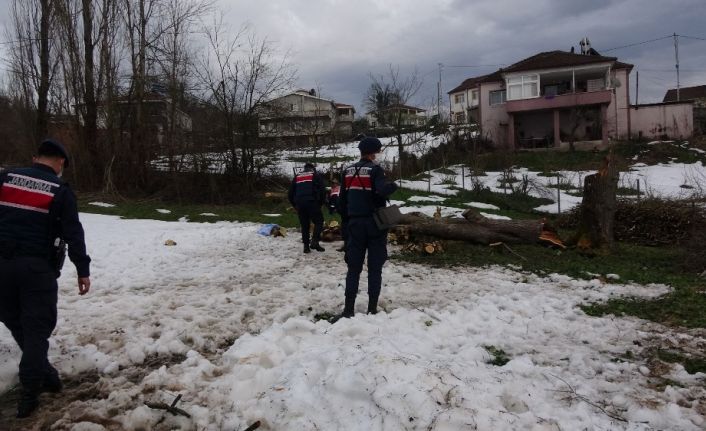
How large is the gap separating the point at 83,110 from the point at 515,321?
2332 centimetres

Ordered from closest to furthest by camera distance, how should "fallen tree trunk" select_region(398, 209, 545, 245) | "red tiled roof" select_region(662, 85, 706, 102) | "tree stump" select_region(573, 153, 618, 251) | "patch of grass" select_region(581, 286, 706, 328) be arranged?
1. "patch of grass" select_region(581, 286, 706, 328)
2. "tree stump" select_region(573, 153, 618, 251)
3. "fallen tree trunk" select_region(398, 209, 545, 245)
4. "red tiled roof" select_region(662, 85, 706, 102)

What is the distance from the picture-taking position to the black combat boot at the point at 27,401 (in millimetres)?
3406

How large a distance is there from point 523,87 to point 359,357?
38.6 m

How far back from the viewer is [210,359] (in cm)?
436

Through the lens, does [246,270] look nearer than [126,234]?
Yes

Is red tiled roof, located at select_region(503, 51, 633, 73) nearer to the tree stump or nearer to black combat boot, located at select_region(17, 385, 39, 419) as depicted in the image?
the tree stump

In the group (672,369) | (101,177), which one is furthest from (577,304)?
(101,177)

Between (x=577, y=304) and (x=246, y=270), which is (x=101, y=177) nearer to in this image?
(x=246, y=270)

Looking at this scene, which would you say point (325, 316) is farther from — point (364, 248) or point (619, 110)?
point (619, 110)

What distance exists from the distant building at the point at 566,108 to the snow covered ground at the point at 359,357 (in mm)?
33014

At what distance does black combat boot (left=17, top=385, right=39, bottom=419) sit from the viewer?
134 inches

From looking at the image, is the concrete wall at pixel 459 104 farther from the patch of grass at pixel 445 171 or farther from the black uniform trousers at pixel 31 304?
the black uniform trousers at pixel 31 304

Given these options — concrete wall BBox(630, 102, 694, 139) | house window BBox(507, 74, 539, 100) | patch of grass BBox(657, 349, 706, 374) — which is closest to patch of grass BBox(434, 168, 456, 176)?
house window BBox(507, 74, 539, 100)

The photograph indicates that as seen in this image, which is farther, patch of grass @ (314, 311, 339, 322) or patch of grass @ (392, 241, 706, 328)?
patch of grass @ (392, 241, 706, 328)
